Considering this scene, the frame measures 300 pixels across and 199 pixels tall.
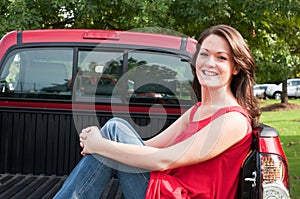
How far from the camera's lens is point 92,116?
12.9 feet

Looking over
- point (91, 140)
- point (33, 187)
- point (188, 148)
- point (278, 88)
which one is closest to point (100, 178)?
point (91, 140)

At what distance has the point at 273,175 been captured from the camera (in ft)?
7.04

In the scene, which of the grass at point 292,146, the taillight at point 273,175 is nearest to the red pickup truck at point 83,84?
the taillight at point 273,175

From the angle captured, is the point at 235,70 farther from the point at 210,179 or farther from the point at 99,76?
the point at 99,76

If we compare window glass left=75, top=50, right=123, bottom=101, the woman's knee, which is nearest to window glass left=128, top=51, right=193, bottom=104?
window glass left=75, top=50, right=123, bottom=101

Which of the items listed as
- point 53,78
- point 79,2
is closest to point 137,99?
point 53,78

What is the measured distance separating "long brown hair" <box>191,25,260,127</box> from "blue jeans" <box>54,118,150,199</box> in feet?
2.10

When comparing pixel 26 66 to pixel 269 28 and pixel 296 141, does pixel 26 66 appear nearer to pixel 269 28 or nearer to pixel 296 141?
pixel 269 28

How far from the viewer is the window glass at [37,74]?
12.9 feet

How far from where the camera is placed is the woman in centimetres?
227

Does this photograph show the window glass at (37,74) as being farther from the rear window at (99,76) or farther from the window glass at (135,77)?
the window glass at (135,77)

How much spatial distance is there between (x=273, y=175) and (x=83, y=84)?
2.19m

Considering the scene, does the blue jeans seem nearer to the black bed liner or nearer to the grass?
the black bed liner

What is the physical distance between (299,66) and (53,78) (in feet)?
38.5
